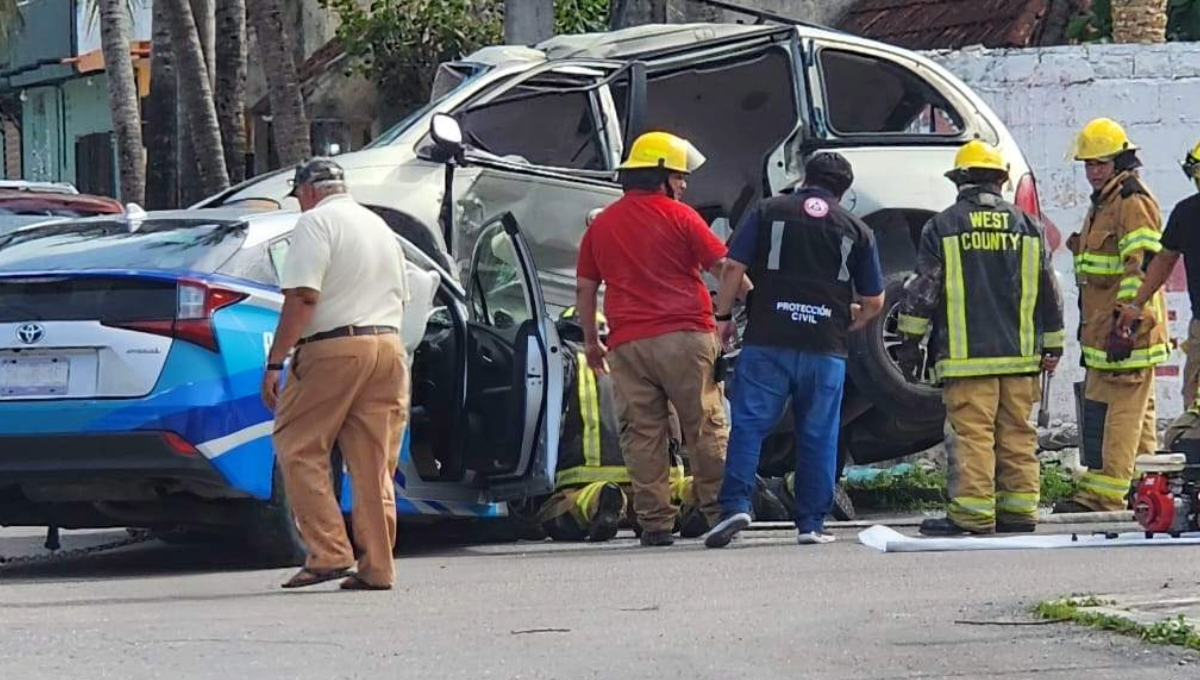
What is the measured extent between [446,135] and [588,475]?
1.80 meters

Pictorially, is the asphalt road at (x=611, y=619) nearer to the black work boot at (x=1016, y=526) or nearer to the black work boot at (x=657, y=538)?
the black work boot at (x=657, y=538)

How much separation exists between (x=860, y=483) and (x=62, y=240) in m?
5.00

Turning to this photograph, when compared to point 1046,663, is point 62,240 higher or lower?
higher

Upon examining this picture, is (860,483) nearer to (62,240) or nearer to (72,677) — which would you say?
(62,240)

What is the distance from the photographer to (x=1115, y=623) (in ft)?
23.3

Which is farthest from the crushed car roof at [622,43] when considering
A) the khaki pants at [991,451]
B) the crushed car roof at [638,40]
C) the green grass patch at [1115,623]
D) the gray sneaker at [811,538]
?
the green grass patch at [1115,623]

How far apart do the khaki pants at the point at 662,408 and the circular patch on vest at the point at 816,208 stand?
72cm

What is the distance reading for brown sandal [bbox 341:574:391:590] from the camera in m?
8.70

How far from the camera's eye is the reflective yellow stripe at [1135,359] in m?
11.1

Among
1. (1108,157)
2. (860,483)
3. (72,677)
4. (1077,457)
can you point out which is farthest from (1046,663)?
(1077,457)

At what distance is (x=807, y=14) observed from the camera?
23.8 meters

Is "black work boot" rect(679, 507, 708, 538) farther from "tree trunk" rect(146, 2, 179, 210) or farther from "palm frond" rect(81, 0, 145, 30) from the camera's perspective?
"palm frond" rect(81, 0, 145, 30)

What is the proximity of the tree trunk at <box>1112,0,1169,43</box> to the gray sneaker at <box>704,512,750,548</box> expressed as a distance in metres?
8.71

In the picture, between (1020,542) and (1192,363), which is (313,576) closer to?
(1020,542)
